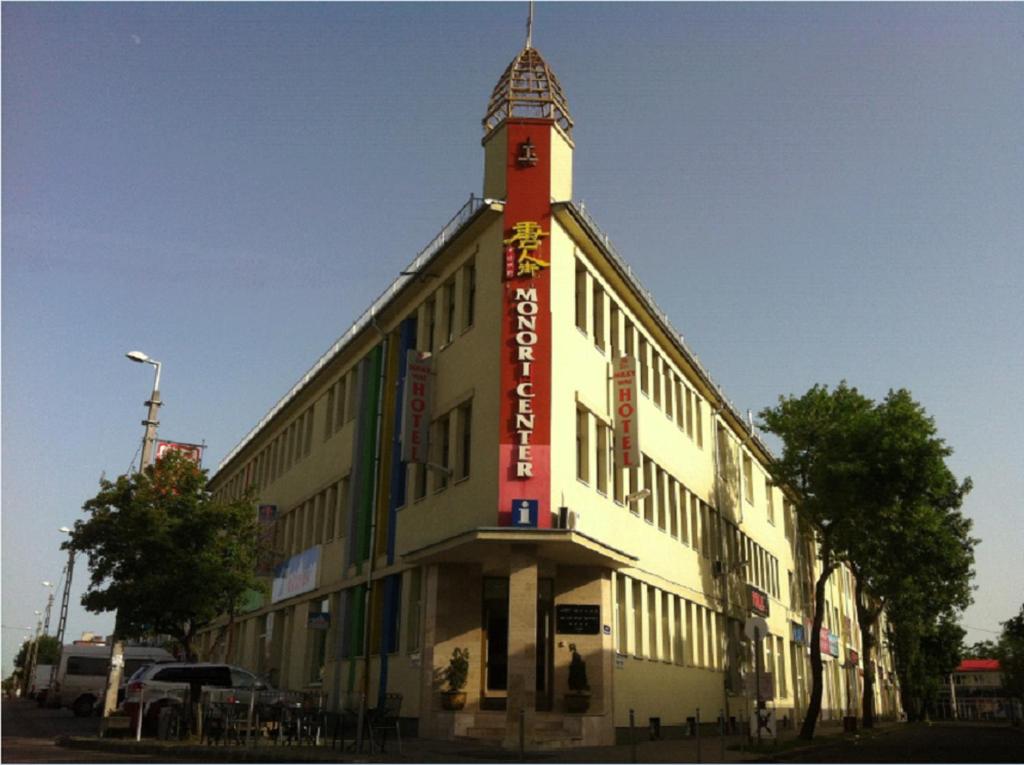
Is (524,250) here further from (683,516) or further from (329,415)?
(329,415)

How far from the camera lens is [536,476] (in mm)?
21641

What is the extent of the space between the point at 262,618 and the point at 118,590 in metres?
12.9

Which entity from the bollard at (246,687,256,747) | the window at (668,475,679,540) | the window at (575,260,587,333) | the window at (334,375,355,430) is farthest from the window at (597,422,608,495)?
the window at (334,375,355,430)

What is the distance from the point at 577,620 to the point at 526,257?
9.15 m

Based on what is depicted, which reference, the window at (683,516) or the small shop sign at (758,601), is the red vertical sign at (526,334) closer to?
the window at (683,516)

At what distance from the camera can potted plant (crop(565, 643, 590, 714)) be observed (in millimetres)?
22000

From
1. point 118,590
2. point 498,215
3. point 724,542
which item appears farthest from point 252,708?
point 724,542

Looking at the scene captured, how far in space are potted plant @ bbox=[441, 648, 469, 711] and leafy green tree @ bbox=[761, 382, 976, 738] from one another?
582 inches

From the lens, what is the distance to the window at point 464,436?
78.2 ft

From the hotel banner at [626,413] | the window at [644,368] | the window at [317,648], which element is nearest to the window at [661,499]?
the window at [644,368]

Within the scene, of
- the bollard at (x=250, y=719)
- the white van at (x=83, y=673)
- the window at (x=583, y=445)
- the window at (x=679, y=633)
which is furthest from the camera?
the white van at (x=83, y=673)

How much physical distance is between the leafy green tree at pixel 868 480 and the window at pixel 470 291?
16713 mm

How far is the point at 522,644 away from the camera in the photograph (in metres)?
20.3

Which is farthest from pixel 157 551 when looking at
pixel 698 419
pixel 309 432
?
pixel 698 419
